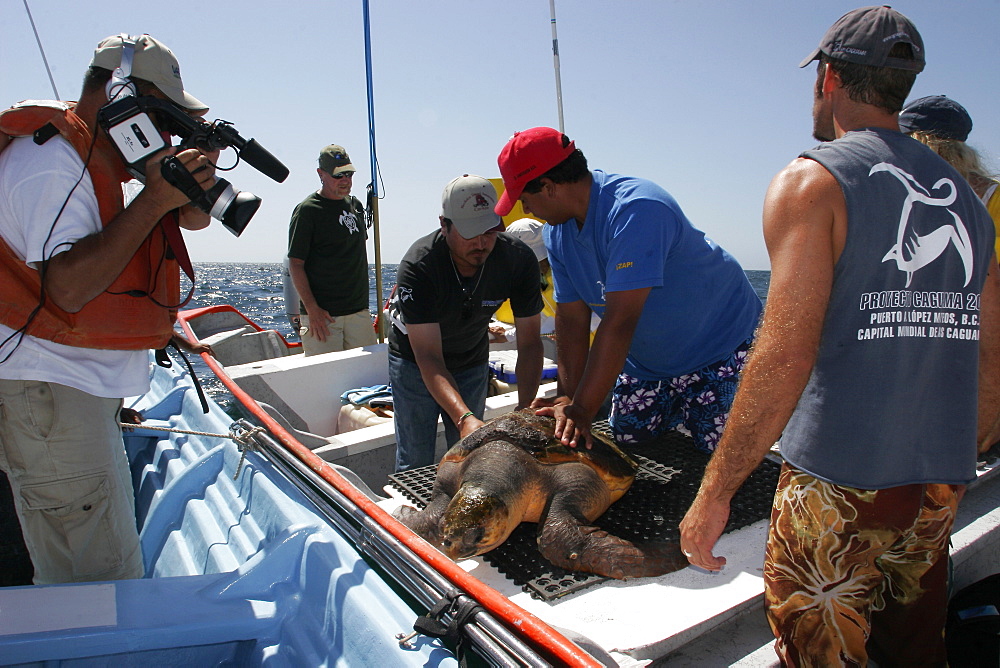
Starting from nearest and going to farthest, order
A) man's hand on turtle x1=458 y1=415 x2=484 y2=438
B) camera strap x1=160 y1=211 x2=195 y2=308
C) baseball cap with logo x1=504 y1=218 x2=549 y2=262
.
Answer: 1. camera strap x1=160 y1=211 x2=195 y2=308
2. man's hand on turtle x1=458 y1=415 x2=484 y2=438
3. baseball cap with logo x1=504 y1=218 x2=549 y2=262

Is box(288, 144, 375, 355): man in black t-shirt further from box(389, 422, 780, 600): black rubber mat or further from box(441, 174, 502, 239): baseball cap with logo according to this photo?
box(389, 422, 780, 600): black rubber mat

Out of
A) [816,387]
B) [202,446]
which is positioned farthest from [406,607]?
[202,446]

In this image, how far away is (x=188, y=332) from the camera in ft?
14.9

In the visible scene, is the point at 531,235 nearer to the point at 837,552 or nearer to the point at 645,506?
the point at 645,506

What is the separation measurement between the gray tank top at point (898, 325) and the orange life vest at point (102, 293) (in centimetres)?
208

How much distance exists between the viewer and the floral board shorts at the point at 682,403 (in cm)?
279

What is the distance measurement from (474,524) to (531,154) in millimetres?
1485

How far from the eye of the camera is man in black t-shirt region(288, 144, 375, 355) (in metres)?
5.39

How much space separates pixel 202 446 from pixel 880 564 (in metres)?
3.31

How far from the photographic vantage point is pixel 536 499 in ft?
8.15

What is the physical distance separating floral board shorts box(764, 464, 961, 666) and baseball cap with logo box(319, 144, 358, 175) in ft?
15.7

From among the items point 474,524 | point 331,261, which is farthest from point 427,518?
point 331,261

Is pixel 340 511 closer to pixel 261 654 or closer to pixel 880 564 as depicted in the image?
pixel 261 654

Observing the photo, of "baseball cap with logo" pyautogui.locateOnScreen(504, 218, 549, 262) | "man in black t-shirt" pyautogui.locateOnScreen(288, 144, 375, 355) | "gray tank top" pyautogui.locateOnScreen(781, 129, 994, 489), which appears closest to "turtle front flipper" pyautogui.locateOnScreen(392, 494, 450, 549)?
"gray tank top" pyautogui.locateOnScreen(781, 129, 994, 489)
